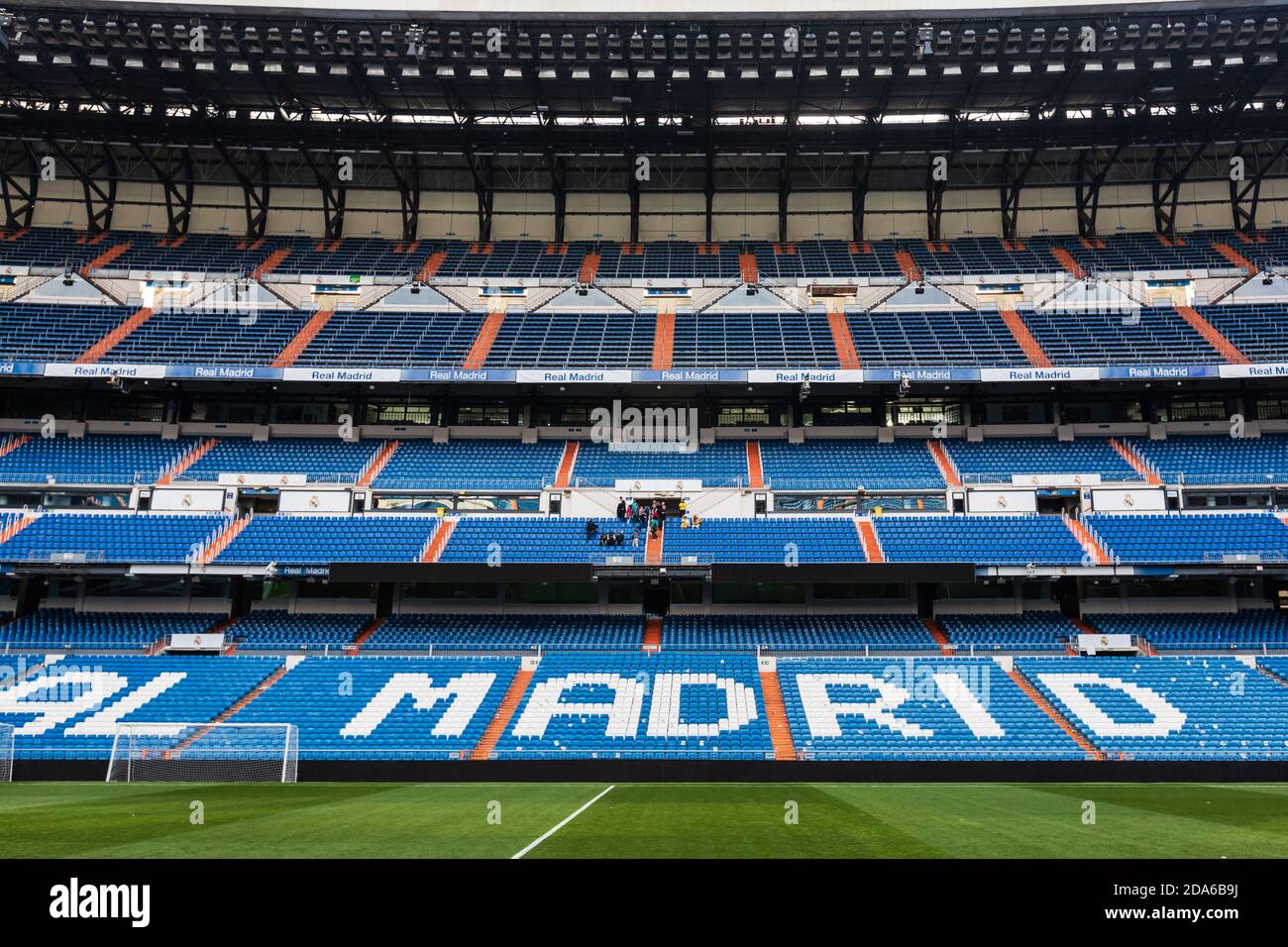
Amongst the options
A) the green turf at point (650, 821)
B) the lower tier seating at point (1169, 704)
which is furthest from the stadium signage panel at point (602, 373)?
the green turf at point (650, 821)

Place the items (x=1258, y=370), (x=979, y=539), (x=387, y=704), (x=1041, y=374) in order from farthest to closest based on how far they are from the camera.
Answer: (x=1041, y=374), (x=1258, y=370), (x=979, y=539), (x=387, y=704)

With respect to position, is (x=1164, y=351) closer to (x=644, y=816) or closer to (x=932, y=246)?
(x=932, y=246)

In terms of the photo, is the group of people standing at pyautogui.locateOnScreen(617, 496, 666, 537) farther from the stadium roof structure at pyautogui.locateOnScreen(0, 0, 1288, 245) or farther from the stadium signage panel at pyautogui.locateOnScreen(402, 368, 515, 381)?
the stadium roof structure at pyautogui.locateOnScreen(0, 0, 1288, 245)

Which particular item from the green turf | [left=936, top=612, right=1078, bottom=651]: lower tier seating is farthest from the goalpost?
[left=936, top=612, right=1078, bottom=651]: lower tier seating

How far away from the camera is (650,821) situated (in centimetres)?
1252

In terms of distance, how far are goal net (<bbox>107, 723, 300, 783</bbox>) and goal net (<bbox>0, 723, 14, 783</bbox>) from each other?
2441mm

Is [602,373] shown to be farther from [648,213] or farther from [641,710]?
[641,710]

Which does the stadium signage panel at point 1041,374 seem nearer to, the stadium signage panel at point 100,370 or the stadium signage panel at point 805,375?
the stadium signage panel at point 805,375

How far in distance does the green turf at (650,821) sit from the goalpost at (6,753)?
9.29 ft

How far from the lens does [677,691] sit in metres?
25.2

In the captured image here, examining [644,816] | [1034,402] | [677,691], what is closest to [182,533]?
[677,691]

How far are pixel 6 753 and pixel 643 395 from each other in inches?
1085

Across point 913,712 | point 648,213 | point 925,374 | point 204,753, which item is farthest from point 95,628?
point 925,374
